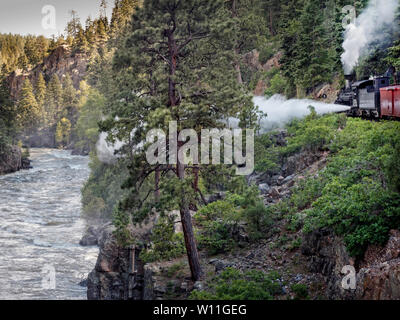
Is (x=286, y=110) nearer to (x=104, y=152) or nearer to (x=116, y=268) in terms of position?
(x=104, y=152)

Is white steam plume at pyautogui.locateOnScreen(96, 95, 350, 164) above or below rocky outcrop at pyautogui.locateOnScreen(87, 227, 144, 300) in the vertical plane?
above

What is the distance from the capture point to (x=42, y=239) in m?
33.0

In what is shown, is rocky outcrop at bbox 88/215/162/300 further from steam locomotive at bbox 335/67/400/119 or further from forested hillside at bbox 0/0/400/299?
steam locomotive at bbox 335/67/400/119

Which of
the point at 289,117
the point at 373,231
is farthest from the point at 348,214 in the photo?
the point at 289,117

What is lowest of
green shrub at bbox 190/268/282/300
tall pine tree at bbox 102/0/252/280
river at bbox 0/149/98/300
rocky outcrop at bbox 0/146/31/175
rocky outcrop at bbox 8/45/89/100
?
river at bbox 0/149/98/300

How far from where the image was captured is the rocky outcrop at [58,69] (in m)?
122

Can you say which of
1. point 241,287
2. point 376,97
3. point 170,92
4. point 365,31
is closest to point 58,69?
point 365,31

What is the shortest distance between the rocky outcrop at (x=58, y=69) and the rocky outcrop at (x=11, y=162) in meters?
61.1

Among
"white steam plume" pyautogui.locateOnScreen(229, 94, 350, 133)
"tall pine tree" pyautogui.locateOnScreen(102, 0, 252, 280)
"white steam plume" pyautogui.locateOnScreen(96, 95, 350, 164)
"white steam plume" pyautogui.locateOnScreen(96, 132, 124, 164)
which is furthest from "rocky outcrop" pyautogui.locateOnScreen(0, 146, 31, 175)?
"tall pine tree" pyautogui.locateOnScreen(102, 0, 252, 280)

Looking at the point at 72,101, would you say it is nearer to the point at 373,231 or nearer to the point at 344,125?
the point at 344,125

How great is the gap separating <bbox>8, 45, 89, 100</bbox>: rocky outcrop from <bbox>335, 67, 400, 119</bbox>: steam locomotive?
10518cm

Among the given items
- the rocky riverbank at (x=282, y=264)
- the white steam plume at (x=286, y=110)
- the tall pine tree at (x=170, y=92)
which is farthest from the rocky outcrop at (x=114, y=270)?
the white steam plume at (x=286, y=110)

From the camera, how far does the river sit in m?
24.8

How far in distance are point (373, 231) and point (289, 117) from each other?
22016 millimetres
